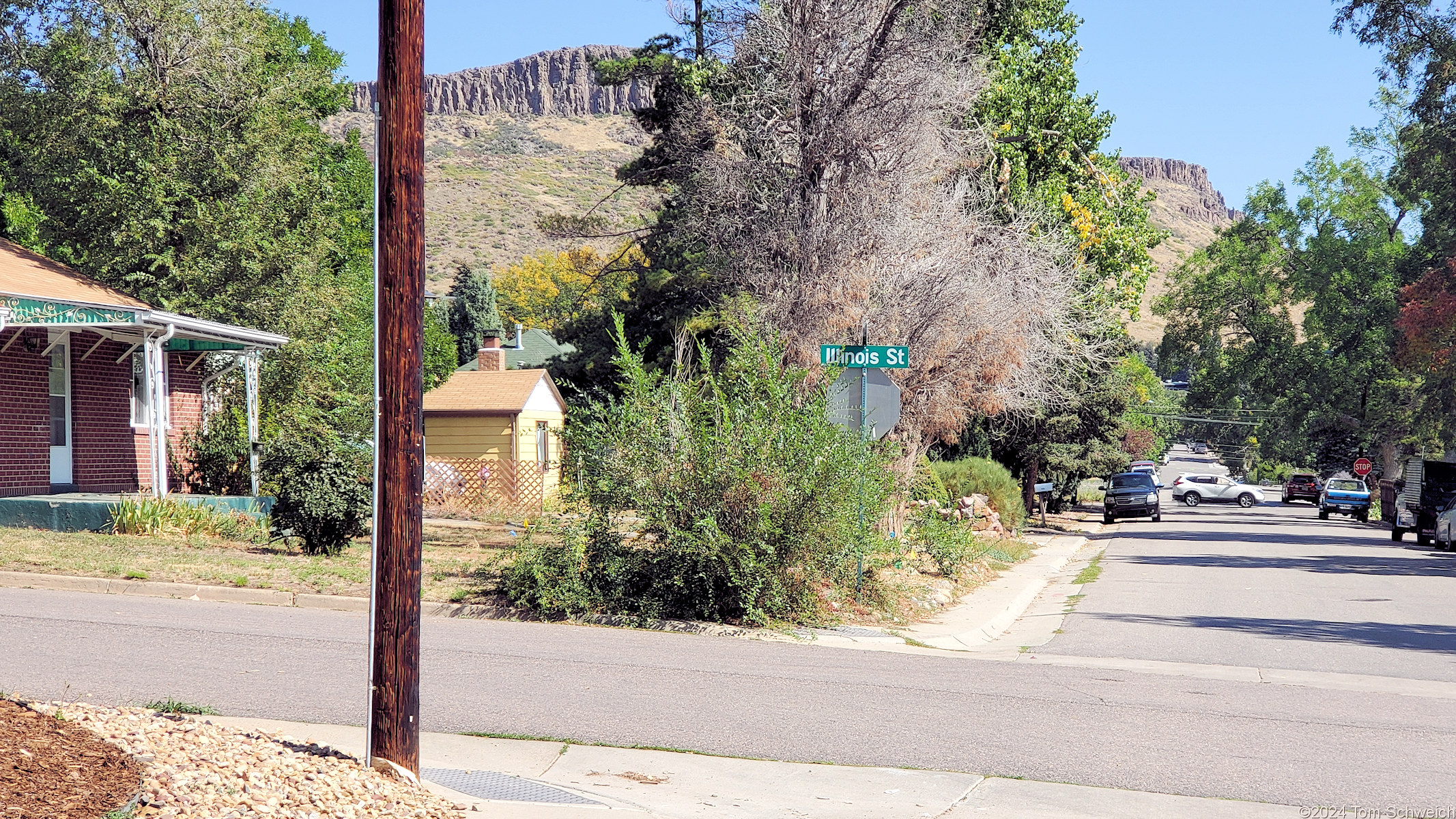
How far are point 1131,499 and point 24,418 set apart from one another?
37.2 m

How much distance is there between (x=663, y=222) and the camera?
82.8ft

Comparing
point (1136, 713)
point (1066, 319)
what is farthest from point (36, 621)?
point (1066, 319)

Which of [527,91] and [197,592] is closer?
[197,592]

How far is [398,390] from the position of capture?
558 centimetres

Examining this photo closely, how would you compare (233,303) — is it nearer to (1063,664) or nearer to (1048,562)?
(1048,562)

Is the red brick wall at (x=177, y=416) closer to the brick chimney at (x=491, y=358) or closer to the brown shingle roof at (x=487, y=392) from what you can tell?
the brown shingle roof at (x=487, y=392)

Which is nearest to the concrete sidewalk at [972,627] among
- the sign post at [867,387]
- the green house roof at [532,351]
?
the sign post at [867,387]

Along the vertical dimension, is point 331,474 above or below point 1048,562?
above

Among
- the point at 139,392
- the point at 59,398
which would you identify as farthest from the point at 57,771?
the point at 139,392

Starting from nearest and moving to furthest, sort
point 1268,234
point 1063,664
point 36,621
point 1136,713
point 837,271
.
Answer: point 1136,713 → point 36,621 → point 1063,664 → point 837,271 → point 1268,234

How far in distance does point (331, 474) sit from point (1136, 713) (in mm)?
10823

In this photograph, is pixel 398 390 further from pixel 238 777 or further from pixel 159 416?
pixel 159 416

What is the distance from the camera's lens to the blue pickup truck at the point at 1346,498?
49.1 meters

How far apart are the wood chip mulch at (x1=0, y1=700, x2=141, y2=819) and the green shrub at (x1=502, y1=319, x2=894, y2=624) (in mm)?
7168
